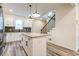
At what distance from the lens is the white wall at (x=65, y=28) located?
1.26m

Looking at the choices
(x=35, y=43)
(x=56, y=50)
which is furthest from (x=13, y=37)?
(x=56, y=50)

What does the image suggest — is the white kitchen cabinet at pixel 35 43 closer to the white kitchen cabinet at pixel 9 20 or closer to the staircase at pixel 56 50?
the staircase at pixel 56 50

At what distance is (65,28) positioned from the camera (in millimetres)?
1340

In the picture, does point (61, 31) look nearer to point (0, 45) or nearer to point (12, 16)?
point (12, 16)

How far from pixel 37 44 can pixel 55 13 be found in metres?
0.59

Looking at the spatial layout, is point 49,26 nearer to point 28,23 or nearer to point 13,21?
point 28,23

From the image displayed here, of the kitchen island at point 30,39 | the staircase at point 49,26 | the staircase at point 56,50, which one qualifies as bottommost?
the staircase at point 56,50

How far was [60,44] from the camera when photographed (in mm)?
1375

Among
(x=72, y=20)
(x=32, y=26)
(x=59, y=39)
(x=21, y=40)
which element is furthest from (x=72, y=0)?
(x=21, y=40)

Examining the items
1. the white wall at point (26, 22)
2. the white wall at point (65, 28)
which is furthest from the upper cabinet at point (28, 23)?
the white wall at point (65, 28)

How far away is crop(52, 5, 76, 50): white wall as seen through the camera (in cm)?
126

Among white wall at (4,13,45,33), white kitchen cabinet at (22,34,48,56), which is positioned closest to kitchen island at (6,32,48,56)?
white kitchen cabinet at (22,34,48,56)

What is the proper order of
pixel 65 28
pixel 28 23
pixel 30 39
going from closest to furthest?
pixel 65 28
pixel 28 23
pixel 30 39

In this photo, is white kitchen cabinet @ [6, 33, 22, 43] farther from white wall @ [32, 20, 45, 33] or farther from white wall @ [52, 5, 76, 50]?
white wall @ [52, 5, 76, 50]
